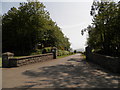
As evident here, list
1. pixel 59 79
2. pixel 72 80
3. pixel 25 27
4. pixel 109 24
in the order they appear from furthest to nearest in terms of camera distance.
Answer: pixel 25 27
pixel 109 24
pixel 59 79
pixel 72 80

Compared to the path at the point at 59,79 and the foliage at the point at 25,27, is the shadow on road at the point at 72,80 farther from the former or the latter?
the foliage at the point at 25,27

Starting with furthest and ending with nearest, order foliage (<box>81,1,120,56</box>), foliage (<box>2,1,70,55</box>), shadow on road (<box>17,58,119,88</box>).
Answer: foliage (<box>2,1,70,55</box>) < foliage (<box>81,1,120,56</box>) < shadow on road (<box>17,58,119,88</box>)

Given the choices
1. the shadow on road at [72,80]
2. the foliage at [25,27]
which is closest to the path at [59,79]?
the shadow on road at [72,80]

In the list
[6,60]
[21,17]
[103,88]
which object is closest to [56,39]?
[21,17]

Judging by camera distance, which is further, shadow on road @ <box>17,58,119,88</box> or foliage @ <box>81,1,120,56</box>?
foliage @ <box>81,1,120,56</box>

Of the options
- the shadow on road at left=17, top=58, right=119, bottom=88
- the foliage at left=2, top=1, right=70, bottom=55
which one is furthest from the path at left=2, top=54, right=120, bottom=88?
the foliage at left=2, top=1, right=70, bottom=55

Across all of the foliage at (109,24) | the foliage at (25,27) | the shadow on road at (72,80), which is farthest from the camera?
the foliage at (25,27)

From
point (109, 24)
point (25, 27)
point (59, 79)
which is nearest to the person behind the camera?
point (59, 79)

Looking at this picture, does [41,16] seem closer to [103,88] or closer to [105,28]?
[105,28]

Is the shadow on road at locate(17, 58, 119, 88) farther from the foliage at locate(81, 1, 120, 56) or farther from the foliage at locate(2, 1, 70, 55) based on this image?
the foliage at locate(2, 1, 70, 55)

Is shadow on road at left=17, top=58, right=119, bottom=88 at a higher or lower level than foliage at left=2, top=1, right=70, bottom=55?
lower

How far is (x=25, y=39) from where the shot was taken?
28906mm

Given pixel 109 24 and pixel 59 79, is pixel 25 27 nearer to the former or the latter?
pixel 109 24

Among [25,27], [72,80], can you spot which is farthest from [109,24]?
[25,27]
